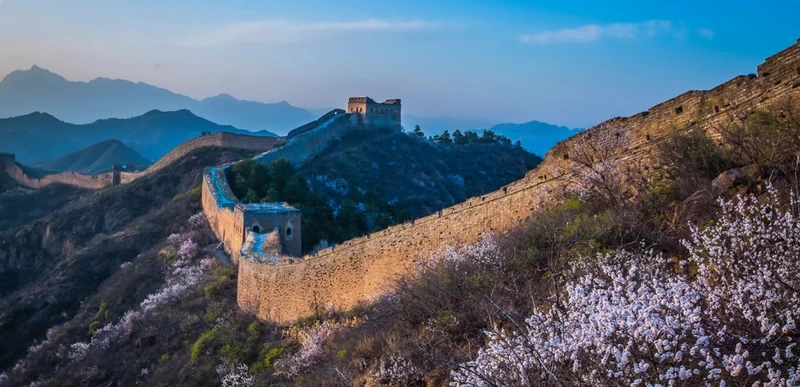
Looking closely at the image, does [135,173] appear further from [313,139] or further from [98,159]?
[98,159]

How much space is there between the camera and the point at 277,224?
2625cm

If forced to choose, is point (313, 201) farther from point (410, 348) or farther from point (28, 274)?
point (410, 348)

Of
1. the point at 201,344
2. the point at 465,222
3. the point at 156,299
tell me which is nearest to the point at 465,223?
the point at 465,222

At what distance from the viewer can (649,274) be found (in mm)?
6930

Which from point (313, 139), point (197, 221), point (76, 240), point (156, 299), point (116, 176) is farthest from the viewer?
point (116, 176)

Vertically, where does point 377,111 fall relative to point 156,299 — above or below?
above

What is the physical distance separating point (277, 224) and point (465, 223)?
1257 centimetres

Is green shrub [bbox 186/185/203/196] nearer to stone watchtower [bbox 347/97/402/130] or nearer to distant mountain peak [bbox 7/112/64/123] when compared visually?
stone watchtower [bbox 347/97/402/130]

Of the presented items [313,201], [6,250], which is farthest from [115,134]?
[313,201]

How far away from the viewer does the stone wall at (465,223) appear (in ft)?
31.2

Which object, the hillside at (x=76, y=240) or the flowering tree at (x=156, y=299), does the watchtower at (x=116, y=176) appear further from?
the flowering tree at (x=156, y=299)

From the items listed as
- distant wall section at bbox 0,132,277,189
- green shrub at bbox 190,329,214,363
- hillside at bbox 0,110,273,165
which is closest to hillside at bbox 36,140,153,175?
hillside at bbox 0,110,273,165

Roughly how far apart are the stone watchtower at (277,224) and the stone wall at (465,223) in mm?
3183

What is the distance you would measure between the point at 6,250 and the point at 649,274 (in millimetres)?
49611
